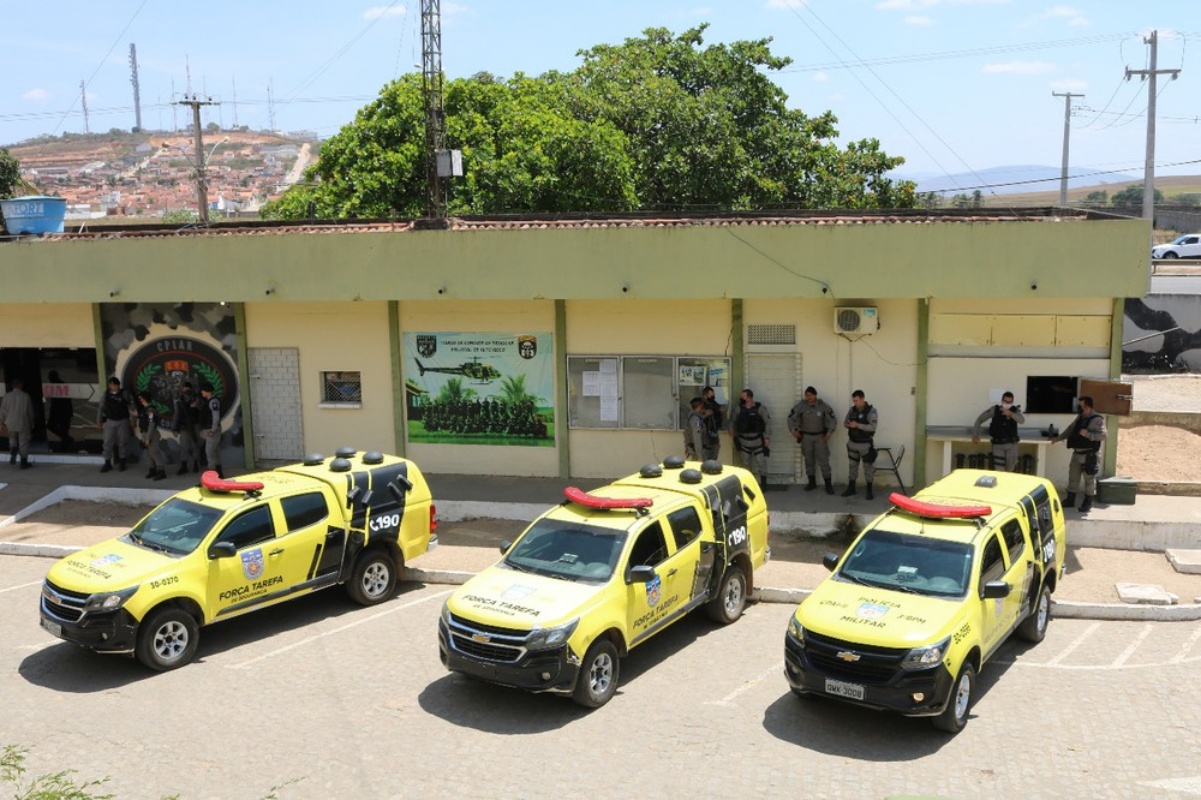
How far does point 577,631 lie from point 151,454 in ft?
40.8

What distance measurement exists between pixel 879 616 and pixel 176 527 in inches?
292

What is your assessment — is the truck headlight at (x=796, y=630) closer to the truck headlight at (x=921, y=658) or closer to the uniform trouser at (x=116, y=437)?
the truck headlight at (x=921, y=658)

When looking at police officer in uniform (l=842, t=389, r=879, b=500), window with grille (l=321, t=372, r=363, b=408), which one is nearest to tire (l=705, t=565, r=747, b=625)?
police officer in uniform (l=842, t=389, r=879, b=500)

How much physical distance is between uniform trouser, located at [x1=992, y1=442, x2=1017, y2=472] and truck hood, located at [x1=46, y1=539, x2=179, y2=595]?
11.1 meters

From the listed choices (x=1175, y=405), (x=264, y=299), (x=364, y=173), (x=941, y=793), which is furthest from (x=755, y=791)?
(x=364, y=173)

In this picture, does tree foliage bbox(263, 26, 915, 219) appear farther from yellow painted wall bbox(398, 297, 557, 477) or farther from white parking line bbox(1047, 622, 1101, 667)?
white parking line bbox(1047, 622, 1101, 667)

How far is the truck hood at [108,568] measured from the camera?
10.8 metres

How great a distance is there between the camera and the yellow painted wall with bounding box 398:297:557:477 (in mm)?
18062

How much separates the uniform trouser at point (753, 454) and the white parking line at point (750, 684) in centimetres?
593

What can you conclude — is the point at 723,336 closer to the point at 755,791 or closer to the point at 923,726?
the point at 923,726


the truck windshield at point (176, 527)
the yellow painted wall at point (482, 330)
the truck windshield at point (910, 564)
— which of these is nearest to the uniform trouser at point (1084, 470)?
the truck windshield at point (910, 564)

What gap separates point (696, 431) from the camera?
1666 cm

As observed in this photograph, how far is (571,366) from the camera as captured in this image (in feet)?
59.2

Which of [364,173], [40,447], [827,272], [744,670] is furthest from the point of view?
[364,173]
